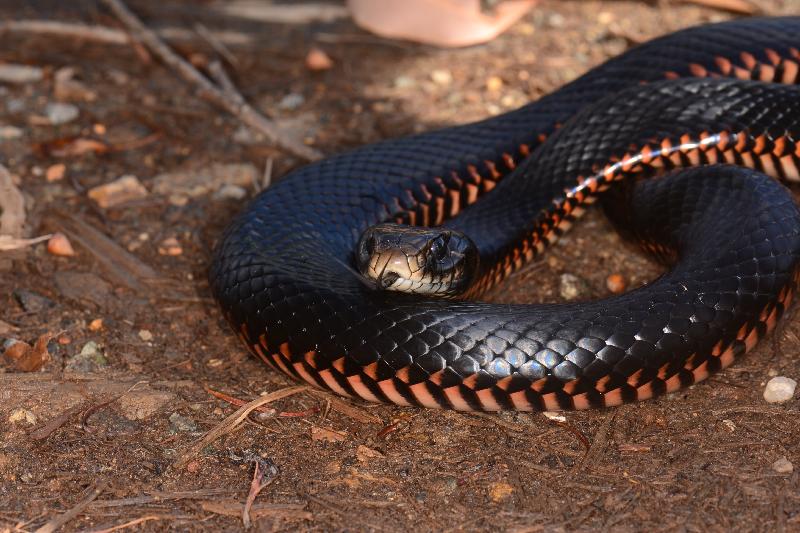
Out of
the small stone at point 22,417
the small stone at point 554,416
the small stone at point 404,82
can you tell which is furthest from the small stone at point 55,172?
the small stone at point 554,416

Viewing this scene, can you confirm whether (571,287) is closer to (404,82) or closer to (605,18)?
(404,82)

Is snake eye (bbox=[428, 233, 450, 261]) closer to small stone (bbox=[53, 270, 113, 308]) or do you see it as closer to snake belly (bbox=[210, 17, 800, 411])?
snake belly (bbox=[210, 17, 800, 411])

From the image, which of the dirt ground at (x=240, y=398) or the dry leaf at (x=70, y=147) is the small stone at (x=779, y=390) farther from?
the dry leaf at (x=70, y=147)

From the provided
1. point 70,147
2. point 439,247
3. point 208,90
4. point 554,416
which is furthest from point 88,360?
point 208,90

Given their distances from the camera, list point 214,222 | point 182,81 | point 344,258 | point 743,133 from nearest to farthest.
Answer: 1. point 344,258
2. point 743,133
3. point 214,222
4. point 182,81

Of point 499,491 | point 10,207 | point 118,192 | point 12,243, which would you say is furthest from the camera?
point 118,192

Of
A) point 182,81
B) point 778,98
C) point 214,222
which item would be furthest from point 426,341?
point 182,81

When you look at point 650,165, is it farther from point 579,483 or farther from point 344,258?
point 579,483
